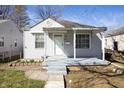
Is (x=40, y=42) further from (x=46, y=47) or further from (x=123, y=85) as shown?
(x=123, y=85)

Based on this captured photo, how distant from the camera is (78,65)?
50.3 feet

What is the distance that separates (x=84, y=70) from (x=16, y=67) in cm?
488

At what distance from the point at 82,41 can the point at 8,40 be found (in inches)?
358

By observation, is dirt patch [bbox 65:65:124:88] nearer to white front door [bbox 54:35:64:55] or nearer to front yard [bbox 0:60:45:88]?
front yard [bbox 0:60:45:88]

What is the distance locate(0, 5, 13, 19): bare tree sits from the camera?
45734 millimetres

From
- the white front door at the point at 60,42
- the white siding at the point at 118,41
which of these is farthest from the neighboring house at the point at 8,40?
the white siding at the point at 118,41

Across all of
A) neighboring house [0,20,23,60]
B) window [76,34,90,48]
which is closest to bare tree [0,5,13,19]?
neighboring house [0,20,23,60]

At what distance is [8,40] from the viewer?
24.2 metres

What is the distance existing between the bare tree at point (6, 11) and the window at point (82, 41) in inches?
1155

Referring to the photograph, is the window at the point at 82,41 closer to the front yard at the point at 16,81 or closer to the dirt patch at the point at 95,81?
the dirt patch at the point at 95,81

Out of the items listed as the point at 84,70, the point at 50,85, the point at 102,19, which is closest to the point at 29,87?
the point at 50,85

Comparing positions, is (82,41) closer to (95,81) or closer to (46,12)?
(95,81)

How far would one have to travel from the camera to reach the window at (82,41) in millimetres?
19141

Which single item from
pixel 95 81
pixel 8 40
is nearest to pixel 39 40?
pixel 8 40
